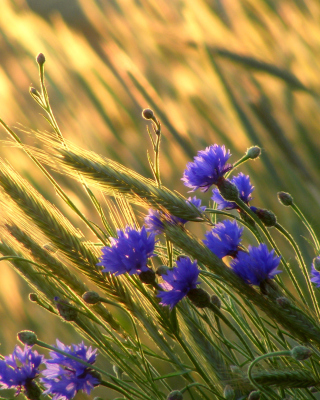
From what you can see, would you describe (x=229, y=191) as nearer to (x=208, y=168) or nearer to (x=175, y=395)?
(x=208, y=168)

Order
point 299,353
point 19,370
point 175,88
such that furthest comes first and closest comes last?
point 175,88, point 19,370, point 299,353

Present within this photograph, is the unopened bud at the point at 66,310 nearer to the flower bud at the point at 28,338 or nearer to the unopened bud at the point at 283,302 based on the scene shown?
the flower bud at the point at 28,338

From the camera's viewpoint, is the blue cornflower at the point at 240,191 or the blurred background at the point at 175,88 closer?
the blue cornflower at the point at 240,191

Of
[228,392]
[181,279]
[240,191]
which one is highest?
[240,191]

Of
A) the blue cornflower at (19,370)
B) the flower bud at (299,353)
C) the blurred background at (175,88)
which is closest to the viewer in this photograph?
the flower bud at (299,353)

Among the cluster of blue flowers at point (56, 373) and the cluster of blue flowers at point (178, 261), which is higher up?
the cluster of blue flowers at point (178, 261)

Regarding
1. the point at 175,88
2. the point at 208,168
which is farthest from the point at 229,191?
the point at 175,88

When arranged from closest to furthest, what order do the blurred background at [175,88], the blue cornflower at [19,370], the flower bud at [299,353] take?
the flower bud at [299,353] < the blue cornflower at [19,370] < the blurred background at [175,88]

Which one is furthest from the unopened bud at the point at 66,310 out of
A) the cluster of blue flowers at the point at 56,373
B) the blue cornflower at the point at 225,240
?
the blue cornflower at the point at 225,240

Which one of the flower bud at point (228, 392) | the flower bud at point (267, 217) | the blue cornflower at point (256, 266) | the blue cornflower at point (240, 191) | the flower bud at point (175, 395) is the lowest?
the flower bud at point (228, 392)
